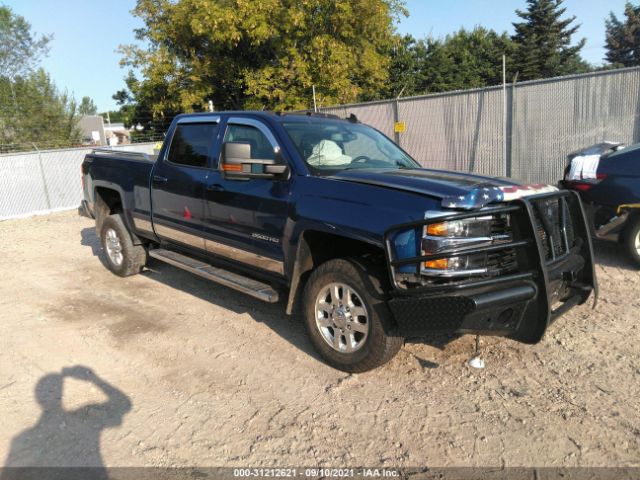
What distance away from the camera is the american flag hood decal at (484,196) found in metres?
3.14

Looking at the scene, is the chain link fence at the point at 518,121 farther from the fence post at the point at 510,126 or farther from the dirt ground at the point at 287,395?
the dirt ground at the point at 287,395

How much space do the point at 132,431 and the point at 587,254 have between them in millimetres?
3410

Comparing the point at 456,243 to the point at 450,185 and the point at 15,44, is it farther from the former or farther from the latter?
the point at 15,44

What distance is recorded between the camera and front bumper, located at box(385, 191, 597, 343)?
3.09 metres

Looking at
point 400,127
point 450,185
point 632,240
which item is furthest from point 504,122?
point 450,185

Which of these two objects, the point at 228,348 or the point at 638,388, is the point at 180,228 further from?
the point at 638,388

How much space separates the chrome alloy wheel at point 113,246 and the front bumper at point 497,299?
450 centimetres

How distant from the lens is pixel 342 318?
146 inches

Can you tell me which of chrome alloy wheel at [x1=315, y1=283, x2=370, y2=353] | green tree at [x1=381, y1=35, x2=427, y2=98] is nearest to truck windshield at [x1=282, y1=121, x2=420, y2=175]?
chrome alloy wheel at [x1=315, y1=283, x2=370, y2=353]

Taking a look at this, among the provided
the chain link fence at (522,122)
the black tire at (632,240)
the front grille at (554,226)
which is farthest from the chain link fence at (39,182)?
the front grille at (554,226)

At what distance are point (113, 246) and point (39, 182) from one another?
29.0 feet

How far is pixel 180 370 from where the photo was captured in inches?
159

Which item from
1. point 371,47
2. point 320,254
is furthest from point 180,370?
point 371,47

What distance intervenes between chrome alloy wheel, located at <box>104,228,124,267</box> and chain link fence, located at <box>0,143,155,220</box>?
7545 mm
